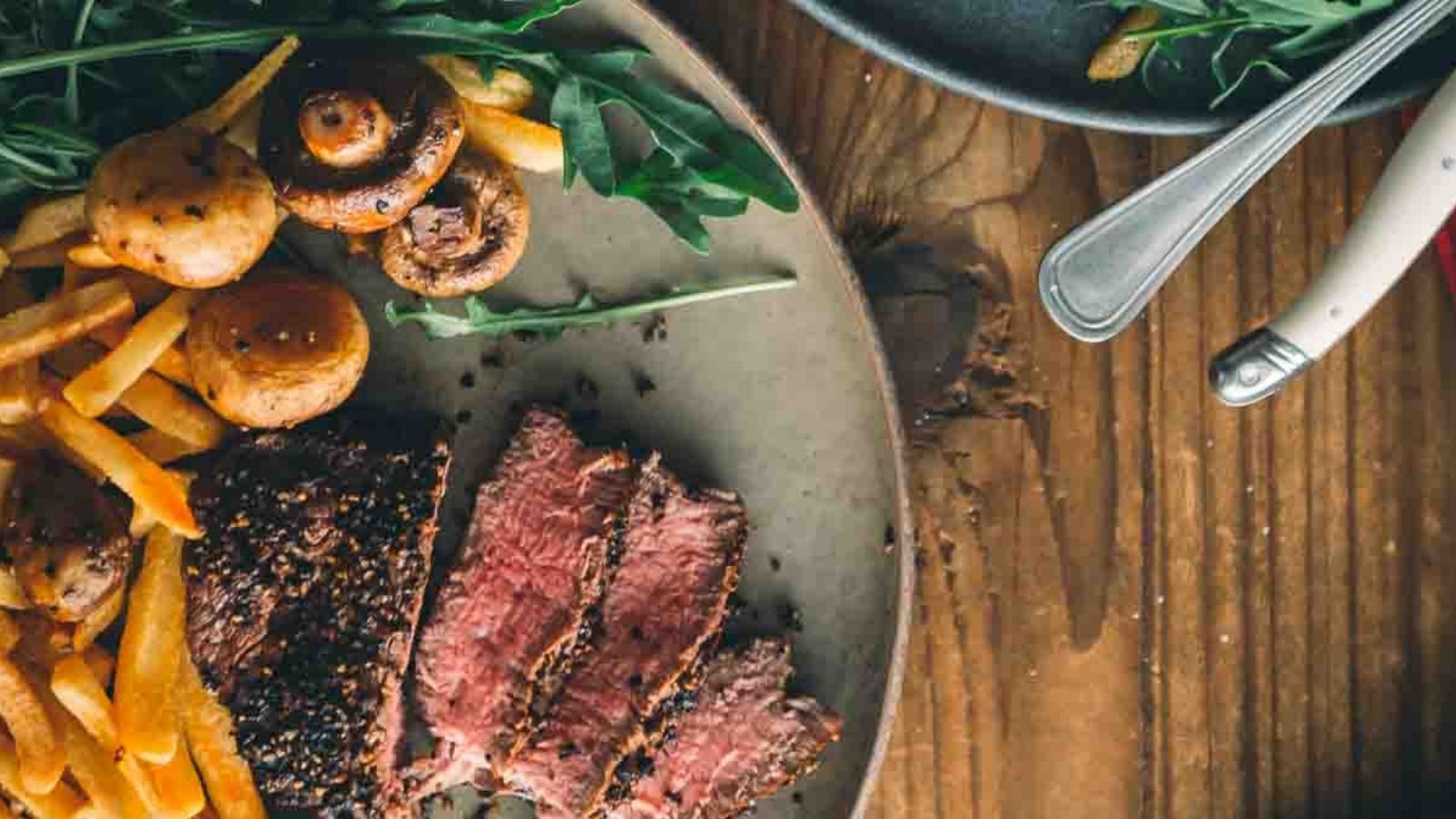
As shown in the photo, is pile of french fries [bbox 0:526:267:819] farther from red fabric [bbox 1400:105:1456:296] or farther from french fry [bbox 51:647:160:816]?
red fabric [bbox 1400:105:1456:296]

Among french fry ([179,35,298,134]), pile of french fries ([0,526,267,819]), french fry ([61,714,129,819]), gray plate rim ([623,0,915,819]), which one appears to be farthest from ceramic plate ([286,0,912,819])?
french fry ([61,714,129,819])

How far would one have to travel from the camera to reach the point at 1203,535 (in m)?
2.33

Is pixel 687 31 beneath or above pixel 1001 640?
above

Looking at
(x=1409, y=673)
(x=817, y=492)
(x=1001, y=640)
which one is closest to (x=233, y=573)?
(x=817, y=492)

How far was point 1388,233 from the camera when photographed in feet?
6.39

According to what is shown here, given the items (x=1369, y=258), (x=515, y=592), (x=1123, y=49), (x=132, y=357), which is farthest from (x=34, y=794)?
(x=1369, y=258)

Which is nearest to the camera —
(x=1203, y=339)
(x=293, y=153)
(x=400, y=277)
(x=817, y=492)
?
(x=293, y=153)

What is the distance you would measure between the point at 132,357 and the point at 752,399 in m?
0.85

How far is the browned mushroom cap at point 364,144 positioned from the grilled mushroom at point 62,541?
18.5 inches

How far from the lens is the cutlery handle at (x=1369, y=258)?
193 cm

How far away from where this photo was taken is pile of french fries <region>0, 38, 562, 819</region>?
6.06ft

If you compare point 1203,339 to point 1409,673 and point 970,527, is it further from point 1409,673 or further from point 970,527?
point 1409,673

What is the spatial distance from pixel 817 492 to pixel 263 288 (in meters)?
0.83

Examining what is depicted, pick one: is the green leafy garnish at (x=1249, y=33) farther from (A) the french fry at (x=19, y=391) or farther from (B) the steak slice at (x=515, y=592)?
(A) the french fry at (x=19, y=391)
